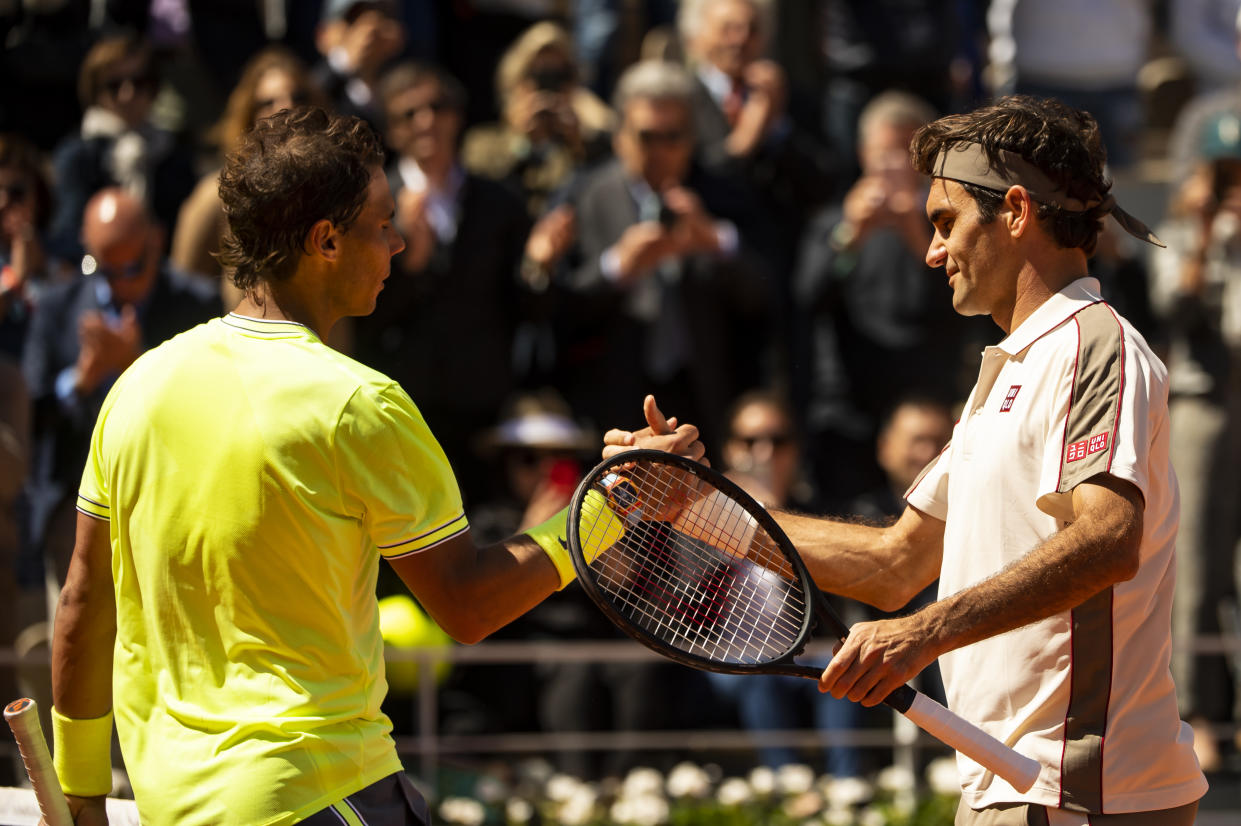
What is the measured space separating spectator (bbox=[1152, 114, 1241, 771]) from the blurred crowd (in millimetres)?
12

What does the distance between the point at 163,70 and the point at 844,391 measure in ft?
10.9

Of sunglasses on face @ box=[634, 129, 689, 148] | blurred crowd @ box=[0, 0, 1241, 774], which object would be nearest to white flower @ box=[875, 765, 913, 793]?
blurred crowd @ box=[0, 0, 1241, 774]

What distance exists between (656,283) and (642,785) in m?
1.95

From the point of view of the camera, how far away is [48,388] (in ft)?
18.1

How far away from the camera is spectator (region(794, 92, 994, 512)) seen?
625cm

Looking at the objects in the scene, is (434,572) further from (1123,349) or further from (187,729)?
(1123,349)

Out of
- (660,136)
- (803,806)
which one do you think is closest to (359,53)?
(660,136)

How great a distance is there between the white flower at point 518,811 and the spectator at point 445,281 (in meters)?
1.34

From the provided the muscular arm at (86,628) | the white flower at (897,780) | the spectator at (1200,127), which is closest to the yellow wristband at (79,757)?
the muscular arm at (86,628)

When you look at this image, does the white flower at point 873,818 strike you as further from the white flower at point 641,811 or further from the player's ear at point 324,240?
the player's ear at point 324,240

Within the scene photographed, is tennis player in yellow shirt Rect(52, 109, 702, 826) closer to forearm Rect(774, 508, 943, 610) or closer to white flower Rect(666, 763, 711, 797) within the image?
forearm Rect(774, 508, 943, 610)

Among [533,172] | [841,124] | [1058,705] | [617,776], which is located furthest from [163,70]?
[1058,705]

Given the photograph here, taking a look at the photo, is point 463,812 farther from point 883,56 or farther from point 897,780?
point 883,56

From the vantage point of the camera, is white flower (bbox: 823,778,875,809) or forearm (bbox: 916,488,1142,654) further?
white flower (bbox: 823,778,875,809)
